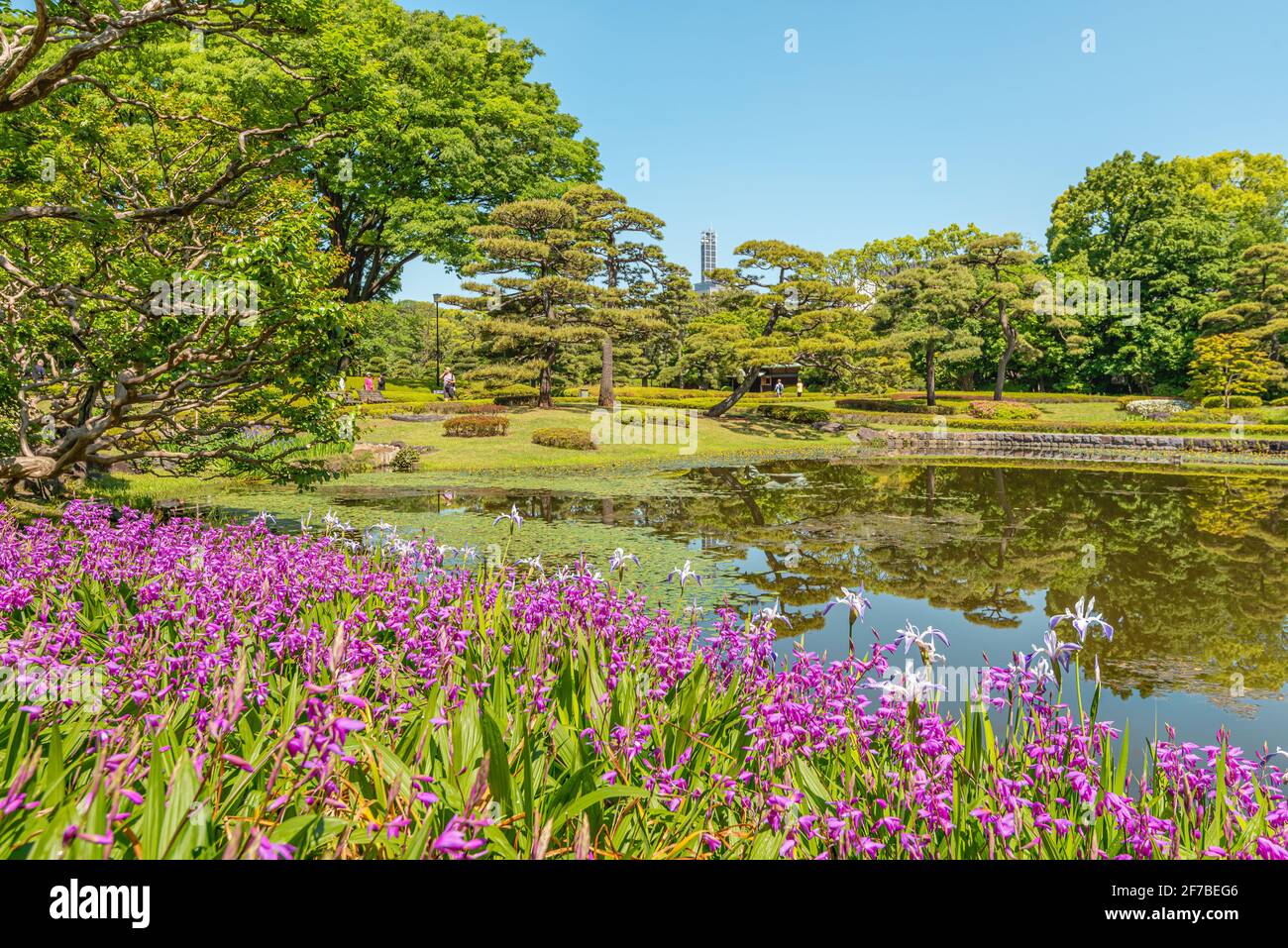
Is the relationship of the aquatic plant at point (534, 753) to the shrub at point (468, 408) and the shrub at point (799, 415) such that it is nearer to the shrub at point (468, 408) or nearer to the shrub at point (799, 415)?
the shrub at point (468, 408)

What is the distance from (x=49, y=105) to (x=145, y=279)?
12.7 feet

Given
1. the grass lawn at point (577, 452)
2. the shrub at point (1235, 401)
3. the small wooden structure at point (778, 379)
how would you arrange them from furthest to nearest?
the small wooden structure at point (778, 379)
the shrub at point (1235, 401)
the grass lawn at point (577, 452)

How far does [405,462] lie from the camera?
1811 cm

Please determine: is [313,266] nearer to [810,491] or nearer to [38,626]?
[38,626]

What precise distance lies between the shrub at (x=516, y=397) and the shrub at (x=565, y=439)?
7.28 m

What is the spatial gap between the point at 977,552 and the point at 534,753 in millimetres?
9193

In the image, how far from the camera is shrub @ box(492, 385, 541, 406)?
2872cm

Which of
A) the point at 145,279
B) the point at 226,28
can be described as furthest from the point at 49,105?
the point at 145,279

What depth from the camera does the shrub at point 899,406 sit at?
105 ft

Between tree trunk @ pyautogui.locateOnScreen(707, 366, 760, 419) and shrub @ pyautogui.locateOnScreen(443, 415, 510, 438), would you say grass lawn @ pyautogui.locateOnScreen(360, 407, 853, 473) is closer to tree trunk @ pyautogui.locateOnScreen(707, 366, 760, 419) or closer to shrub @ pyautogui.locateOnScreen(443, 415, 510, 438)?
shrub @ pyautogui.locateOnScreen(443, 415, 510, 438)

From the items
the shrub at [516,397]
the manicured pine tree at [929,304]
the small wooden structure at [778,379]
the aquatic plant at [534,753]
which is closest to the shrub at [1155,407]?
the manicured pine tree at [929,304]
